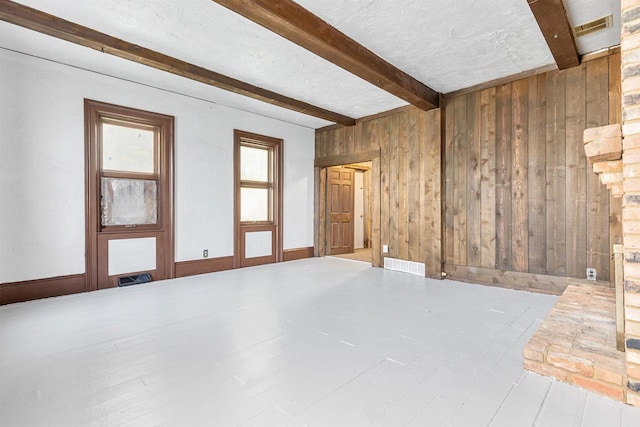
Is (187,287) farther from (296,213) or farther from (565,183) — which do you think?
Result: (565,183)

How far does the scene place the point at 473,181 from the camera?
4180 millimetres

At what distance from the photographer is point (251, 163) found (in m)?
5.49

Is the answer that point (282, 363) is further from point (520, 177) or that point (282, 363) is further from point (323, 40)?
point (520, 177)

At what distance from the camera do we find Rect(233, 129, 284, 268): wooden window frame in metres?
5.09

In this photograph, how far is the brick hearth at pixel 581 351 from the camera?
5.30ft

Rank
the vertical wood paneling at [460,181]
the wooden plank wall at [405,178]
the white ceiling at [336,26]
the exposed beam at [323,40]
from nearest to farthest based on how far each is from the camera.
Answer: the exposed beam at [323,40] → the white ceiling at [336,26] → the vertical wood paneling at [460,181] → the wooden plank wall at [405,178]

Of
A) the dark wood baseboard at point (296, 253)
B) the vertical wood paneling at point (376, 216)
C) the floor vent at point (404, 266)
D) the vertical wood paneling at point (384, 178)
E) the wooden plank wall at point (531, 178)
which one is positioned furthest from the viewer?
the dark wood baseboard at point (296, 253)

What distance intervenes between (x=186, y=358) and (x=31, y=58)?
12.0 feet

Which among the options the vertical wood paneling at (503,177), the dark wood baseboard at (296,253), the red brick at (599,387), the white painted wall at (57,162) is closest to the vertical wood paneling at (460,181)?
the vertical wood paneling at (503,177)

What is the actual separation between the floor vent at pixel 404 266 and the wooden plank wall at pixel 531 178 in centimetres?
40

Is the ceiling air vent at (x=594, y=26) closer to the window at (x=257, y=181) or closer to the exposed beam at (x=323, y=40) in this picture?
the exposed beam at (x=323, y=40)

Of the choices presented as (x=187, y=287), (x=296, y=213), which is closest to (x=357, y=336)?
(x=187, y=287)

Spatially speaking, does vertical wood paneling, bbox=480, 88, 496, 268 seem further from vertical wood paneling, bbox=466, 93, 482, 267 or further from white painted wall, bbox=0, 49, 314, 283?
white painted wall, bbox=0, 49, 314, 283

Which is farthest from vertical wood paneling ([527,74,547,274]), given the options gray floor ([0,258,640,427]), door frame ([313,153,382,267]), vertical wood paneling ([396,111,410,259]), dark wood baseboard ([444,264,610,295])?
door frame ([313,153,382,267])
